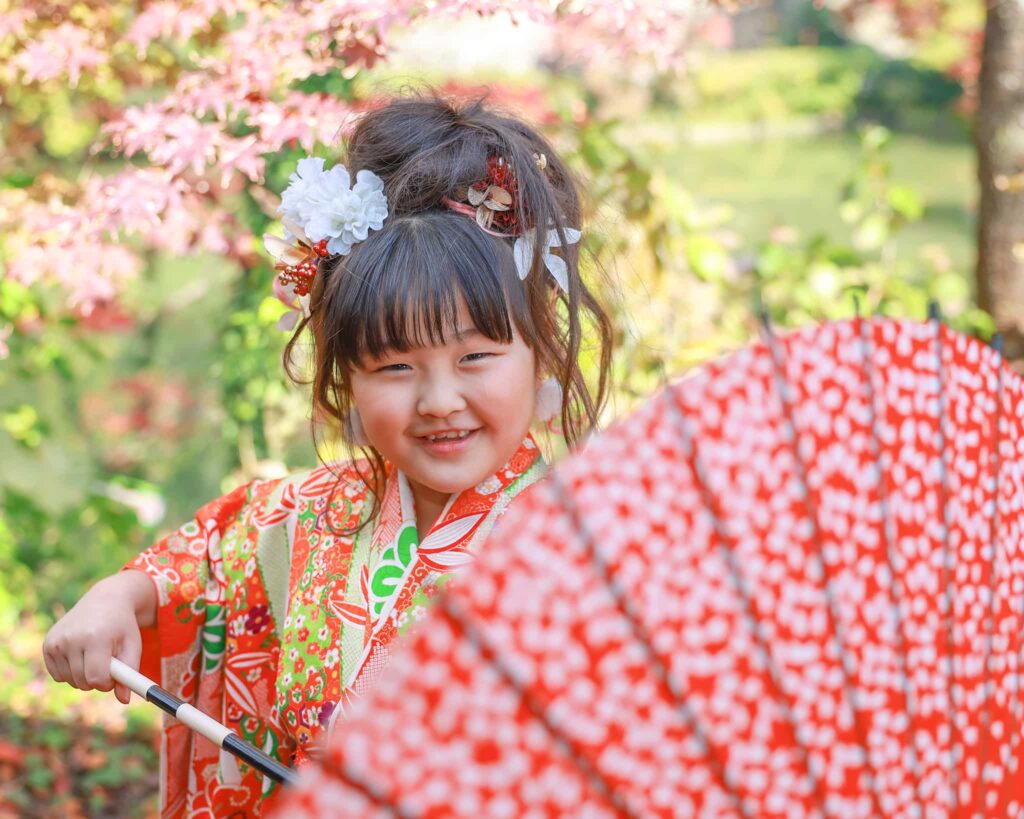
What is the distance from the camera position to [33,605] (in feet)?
11.6

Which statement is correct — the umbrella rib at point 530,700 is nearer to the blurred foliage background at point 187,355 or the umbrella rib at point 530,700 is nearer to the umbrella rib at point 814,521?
the umbrella rib at point 814,521

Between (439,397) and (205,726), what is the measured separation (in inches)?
17.8

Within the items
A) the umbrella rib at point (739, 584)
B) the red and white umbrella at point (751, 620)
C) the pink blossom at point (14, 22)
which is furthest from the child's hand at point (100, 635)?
the pink blossom at point (14, 22)

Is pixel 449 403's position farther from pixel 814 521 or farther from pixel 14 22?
pixel 14 22

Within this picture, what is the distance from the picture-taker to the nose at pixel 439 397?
1.40 metres

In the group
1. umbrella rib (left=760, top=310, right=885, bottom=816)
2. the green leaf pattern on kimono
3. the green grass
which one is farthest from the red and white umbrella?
the green grass

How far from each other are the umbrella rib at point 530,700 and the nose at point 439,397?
633 millimetres

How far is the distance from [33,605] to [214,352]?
1.02 meters

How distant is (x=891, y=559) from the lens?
923 mm

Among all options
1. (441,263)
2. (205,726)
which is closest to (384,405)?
(441,263)

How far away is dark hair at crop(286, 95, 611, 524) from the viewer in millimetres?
1411

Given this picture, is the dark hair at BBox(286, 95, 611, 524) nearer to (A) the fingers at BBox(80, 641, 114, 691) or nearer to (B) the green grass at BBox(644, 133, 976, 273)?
(A) the fingers at BBox(80, 641, 114, 691)

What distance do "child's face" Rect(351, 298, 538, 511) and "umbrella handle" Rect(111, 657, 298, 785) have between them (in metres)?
0.39

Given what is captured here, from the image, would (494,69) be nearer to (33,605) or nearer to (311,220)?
(33,605)
